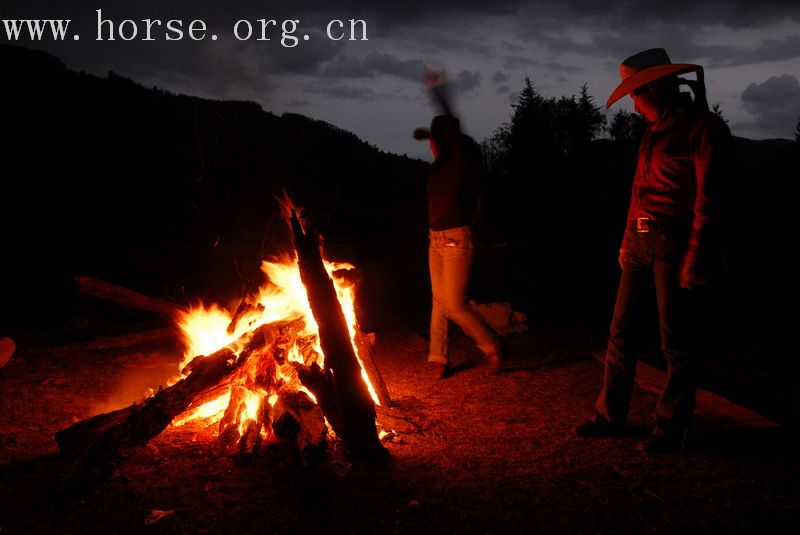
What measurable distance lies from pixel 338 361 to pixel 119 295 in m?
3.30

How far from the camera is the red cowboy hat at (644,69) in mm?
3623

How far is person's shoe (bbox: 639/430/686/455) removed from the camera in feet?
12.8

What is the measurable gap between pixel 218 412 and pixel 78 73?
34.7 metres

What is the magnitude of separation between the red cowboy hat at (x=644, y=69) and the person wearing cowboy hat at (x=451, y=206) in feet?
6.26

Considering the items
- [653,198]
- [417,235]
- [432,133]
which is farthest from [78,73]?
[653,198]

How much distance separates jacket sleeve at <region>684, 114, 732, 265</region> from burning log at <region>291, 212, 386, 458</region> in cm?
221

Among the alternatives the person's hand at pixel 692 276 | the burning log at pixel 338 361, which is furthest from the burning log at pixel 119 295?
the person's hand at pixel 692 276

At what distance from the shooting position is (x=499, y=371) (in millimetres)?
6105

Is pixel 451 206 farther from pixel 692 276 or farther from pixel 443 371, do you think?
pixel 692 276

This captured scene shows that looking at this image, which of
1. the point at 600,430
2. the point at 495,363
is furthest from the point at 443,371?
the point at 600,430

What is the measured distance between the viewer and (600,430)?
4266 mm

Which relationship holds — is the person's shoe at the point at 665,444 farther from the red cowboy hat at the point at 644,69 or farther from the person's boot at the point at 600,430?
the red cowboy hat at the point at 644,69

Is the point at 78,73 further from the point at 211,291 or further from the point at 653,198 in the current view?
the point at 653,198

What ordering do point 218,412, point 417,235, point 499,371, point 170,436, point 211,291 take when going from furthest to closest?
1. point 417,235
2. point 211,291
3. point 499,371
4. point 218,412
5. point 170,436
